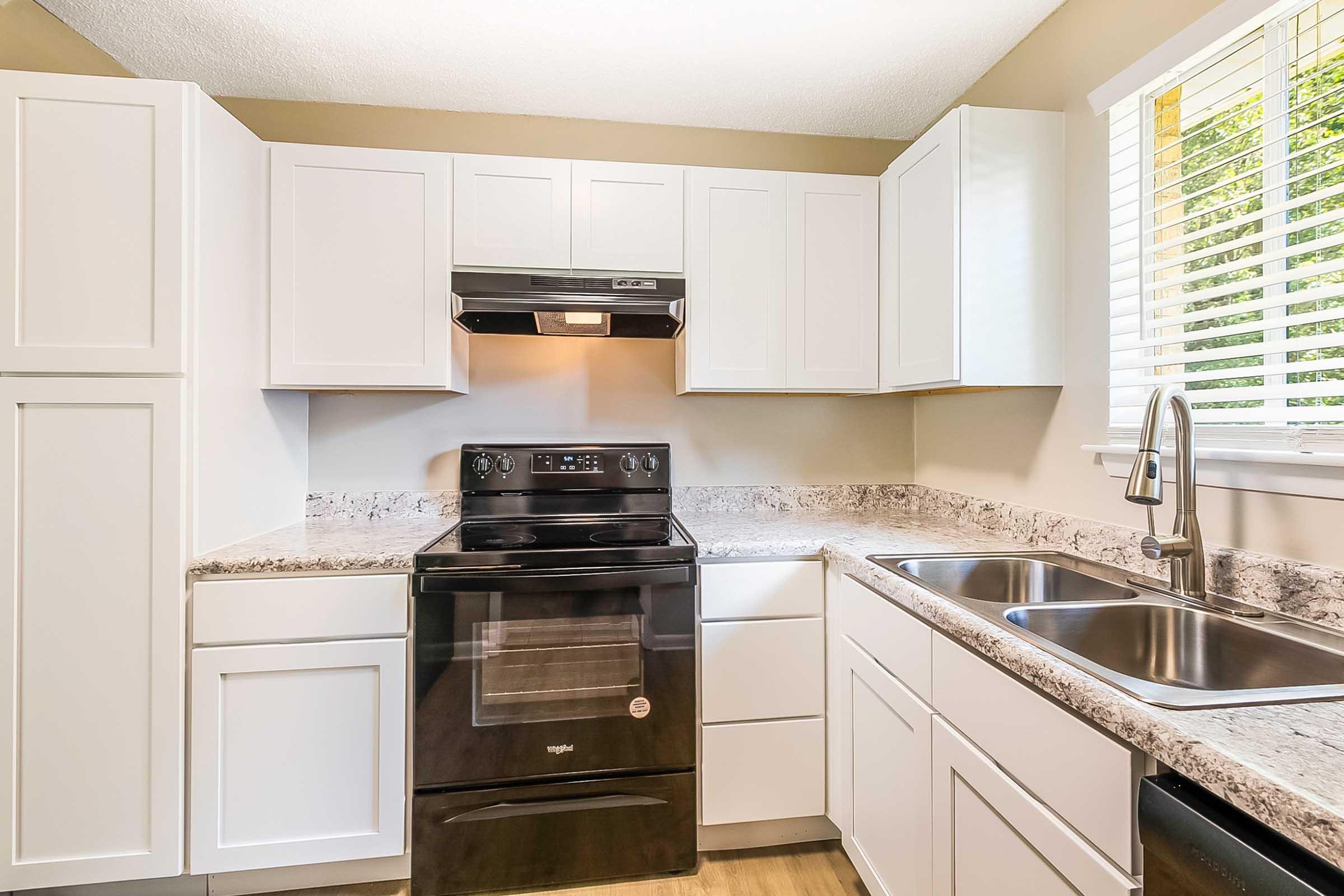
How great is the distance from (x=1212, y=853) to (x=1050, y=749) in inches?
10.2

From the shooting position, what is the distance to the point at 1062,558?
1.60 meters

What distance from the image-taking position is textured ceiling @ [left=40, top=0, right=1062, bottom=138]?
68.4 inches

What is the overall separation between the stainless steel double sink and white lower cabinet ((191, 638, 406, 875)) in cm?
134

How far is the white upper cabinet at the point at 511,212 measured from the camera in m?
2.00

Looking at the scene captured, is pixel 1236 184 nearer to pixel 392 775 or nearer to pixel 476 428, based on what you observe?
pixel 476 428

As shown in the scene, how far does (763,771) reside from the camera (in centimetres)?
181

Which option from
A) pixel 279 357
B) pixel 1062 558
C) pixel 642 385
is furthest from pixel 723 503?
pixel 279 357

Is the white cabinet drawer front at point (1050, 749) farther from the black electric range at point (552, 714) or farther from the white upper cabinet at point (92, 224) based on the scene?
the white upper cabinet at point (92, 224)

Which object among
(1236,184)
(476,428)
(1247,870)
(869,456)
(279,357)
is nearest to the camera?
(1247,870)

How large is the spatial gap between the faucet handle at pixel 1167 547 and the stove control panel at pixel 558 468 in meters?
1.47

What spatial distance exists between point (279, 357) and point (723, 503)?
156 cm

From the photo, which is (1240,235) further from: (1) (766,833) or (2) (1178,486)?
(1) (766,833)

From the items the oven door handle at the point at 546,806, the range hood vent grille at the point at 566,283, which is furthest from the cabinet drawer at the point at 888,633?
the range hood vent grille at the point at 566,283

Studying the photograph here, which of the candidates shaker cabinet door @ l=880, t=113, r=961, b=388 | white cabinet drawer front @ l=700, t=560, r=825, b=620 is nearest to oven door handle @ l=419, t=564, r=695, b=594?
white cabinet drawer front @ l=700, t=560, r=825, b=620
